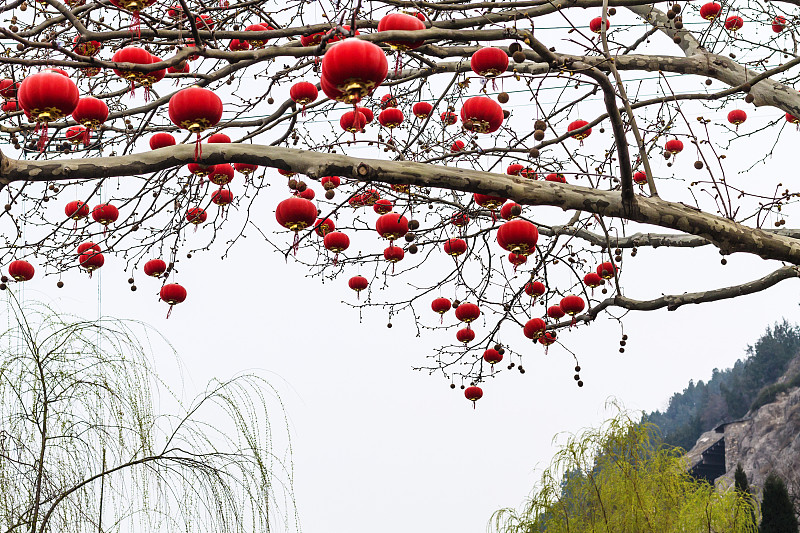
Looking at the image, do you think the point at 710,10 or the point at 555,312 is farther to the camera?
the point at 555,312

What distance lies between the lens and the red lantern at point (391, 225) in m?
2.87

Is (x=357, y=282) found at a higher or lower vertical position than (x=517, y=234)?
higher

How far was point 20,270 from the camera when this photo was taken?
310 cm

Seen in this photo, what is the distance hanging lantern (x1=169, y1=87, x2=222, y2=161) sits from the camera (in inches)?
72.1

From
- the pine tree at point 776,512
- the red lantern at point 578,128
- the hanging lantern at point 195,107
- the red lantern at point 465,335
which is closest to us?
the hanging lantern at point 195,107

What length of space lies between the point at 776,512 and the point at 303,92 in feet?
28.6

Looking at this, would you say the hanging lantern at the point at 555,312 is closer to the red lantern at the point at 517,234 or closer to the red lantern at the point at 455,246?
the red lantern at the point at 455,246

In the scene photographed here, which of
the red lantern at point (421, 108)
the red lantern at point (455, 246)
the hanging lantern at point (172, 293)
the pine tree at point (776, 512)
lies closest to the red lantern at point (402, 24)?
the red lantern at point (421, 108)

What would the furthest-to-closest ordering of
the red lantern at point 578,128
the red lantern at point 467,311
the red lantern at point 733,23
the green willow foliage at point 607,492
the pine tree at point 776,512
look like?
the pine tree at point 776,512
the green willow foliage at point 607,492
the red lantern at point 733,23
the red lantern at point 467,311
the red lantern at point 578,128

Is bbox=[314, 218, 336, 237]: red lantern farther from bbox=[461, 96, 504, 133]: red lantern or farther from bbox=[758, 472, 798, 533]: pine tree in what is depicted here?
bbox=[758, 472, 798, 533]: pine tree

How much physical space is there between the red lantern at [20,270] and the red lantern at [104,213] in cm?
46

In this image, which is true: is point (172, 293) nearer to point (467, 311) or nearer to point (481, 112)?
point (467, 311)

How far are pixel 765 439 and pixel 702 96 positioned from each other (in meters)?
19.1

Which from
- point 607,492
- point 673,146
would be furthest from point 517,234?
point 607,492
